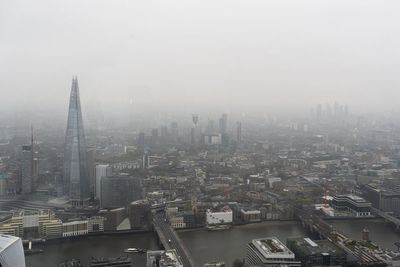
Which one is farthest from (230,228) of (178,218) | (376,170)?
(376,170)

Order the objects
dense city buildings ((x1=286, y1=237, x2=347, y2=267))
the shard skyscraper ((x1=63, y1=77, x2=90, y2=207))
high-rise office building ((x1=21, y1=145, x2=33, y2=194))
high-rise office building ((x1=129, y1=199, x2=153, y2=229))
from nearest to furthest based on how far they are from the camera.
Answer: dense city buildings ((x1=286, y1=237, x2=347, y2=267)) < high-rise office building ((x1=129, y1=199, x2=153, y2=229)) < high-rise office building ((x1=21, y1=145, x2=33, y2=194)) < the shard skyscraper ((x1=63, y1=77, x2=90, y2=207))

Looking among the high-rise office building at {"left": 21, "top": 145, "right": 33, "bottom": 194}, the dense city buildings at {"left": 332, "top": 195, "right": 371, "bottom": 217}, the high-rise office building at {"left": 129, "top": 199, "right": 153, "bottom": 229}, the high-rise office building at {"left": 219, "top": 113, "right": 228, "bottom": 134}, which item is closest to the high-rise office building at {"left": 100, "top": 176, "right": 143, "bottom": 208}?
the high-rise office building at {"left": 129, "top": 199, "right": 153, "bottom": 229}

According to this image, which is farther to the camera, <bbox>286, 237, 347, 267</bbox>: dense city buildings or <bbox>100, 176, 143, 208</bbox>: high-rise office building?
<bbox>100, 176, 143, 208</bbox>: high-rise office building

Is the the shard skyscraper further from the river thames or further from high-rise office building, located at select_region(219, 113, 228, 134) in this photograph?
high-rise office building, located at select_region(219, 113, 228, 134)

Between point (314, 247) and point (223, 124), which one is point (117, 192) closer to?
point (314, 247)

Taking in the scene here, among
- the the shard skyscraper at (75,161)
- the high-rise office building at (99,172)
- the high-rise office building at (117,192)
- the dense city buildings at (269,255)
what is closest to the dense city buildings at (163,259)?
the dense city buildings at (269,255)

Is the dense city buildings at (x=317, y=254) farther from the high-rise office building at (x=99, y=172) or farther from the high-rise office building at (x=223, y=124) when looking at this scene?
the high-rise office building at (x=223, y=124)

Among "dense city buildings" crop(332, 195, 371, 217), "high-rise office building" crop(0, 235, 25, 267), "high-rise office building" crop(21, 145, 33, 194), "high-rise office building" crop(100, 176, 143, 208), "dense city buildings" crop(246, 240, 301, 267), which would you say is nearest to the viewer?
"high-rise office building" crop(0, 235, 25, 267)
